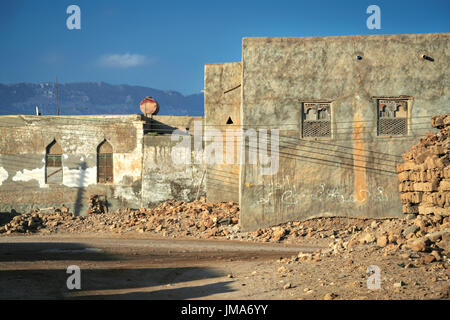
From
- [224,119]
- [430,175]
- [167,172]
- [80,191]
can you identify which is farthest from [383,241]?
[80,191]

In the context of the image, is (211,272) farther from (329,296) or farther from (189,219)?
(189,219)

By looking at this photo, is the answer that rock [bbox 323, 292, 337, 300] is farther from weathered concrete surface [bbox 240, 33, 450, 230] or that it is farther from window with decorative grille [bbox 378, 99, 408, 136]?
window with decorative grille [bbox 378, 99, 408, 136]

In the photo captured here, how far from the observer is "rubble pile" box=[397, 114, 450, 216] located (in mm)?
10617

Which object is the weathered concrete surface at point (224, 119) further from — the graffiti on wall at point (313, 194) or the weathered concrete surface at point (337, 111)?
the graffiti on wall at point (313, 194)

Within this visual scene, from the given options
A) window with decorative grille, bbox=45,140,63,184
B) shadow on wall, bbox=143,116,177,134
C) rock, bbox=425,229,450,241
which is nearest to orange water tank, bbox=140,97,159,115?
shadow on wall, bbox=143,116,177,134

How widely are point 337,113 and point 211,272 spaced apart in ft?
28.7

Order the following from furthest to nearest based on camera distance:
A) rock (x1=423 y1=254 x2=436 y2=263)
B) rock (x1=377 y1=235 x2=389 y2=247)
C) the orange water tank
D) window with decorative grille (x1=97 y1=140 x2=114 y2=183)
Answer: the orange water tank
window with decorative grille (x1=97 y1=140 x2=114 y2=183)
rock (x1=377 y1=235 x2=389 y2=247)
rock (x1=423 y1=254 x2=436 y2=263)

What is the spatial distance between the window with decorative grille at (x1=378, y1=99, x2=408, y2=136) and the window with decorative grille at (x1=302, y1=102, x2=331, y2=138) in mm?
1840

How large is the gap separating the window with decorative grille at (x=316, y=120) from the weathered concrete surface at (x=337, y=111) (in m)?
0.21

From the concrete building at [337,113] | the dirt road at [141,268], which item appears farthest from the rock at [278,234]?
the dirt road at [141,268]

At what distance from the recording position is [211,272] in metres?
11.7

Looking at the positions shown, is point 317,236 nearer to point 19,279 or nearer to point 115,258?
point 115,258

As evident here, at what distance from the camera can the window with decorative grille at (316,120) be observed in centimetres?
1802
